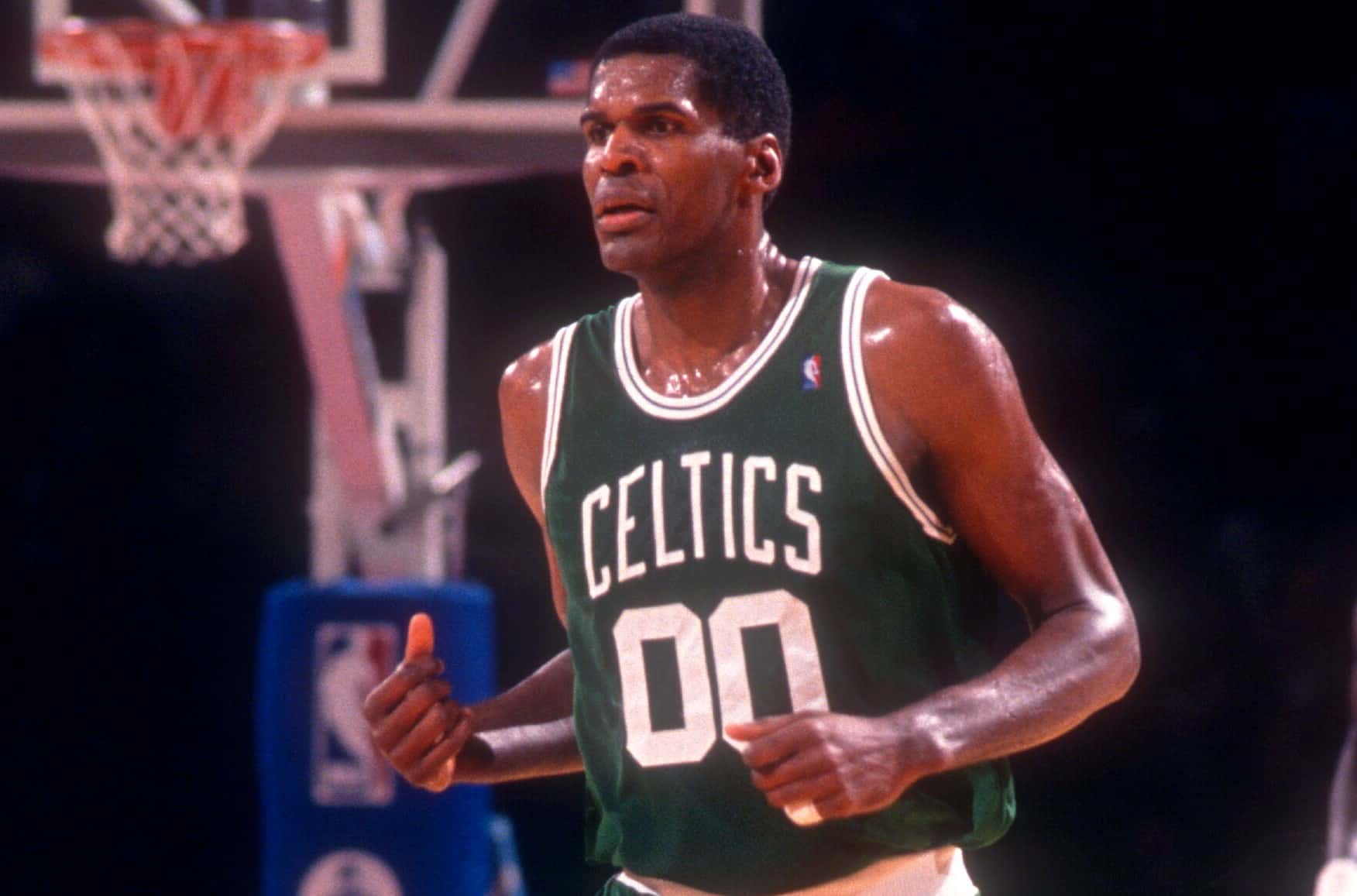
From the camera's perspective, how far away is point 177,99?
15.4 ft

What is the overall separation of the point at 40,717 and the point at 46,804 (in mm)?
348

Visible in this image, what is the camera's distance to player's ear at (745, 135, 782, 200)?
6.79ft

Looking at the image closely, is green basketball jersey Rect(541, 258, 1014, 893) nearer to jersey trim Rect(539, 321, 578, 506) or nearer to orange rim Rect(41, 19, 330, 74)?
jersey trim Rect(539, 321, 578, 506)

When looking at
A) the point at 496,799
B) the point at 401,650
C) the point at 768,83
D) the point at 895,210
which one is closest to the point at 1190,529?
the point at 895,210

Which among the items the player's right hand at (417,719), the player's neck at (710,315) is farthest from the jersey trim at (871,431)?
the player's right hand at (417,719)

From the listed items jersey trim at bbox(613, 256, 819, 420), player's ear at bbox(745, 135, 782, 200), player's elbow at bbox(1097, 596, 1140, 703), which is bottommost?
player's elbow at bbox(1097, 596, 1140, 703)

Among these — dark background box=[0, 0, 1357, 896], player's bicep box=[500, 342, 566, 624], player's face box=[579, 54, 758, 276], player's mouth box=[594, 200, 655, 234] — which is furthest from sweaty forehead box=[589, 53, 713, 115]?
dark background box=[0, 0, 1357, 896]

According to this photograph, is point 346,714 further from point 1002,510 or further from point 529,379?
point 1002,510

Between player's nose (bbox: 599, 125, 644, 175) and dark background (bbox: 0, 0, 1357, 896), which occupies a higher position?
player's nose (bbox: 599, 125, 644, 175)

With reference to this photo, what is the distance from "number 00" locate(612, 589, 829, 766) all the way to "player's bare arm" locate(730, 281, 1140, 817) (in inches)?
7.2

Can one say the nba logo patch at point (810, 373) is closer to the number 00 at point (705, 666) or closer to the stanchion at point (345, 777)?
the number 00 at point (705, 666)

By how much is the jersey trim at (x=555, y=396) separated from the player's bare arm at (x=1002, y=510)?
0.37m

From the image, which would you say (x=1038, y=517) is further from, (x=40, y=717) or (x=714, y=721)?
(x=40, y=717)

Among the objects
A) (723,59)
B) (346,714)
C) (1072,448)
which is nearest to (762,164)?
(723,59)
